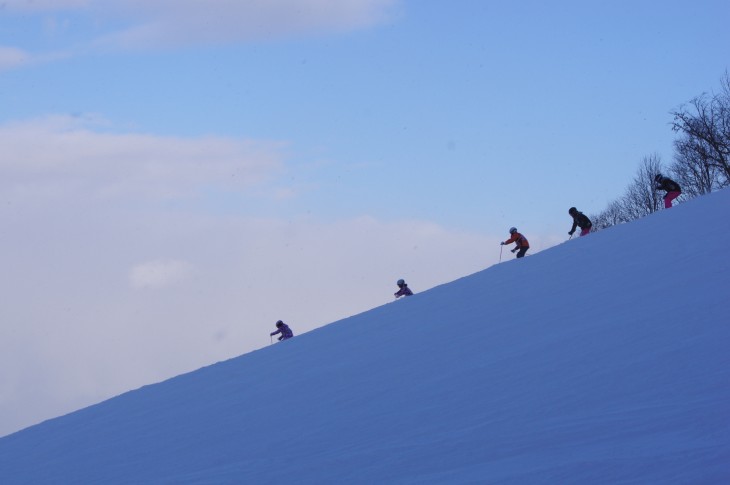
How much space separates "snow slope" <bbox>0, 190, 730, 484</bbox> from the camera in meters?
5.30

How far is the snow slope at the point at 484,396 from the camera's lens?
530 centimetres

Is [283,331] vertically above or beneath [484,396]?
above

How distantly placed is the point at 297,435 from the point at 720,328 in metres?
3.38

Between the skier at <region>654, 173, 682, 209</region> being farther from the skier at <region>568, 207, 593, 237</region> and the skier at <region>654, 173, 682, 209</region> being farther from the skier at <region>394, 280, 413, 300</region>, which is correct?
the skier at <region>394, 280, 413, 300</region>

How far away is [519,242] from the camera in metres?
17.2

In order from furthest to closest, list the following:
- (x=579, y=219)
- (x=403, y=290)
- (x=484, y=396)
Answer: (x=403, y=290) < (x=579, y=219) < (x=484, y=396)

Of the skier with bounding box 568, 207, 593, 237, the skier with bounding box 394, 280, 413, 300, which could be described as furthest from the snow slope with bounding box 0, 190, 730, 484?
the skier with bounding box 394, 280, 413, 300

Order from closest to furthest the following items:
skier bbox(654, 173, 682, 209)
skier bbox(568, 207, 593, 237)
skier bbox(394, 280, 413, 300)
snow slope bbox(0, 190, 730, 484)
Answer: snow slope bbox(0, 190, 730, 484), skier bbox(654, 173, 682, 209), skier bbox(568, 207, 593, 237), skier bbox(394, 280, 413, 300)

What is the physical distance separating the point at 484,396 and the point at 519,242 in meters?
10.5

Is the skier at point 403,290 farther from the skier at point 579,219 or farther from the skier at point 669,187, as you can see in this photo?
the skier at point 669,187

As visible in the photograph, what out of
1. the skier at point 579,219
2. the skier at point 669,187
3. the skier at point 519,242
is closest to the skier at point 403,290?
the skier at point 519,242

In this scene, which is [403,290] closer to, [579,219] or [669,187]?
[579,219]

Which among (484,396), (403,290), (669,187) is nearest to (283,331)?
(403,290)

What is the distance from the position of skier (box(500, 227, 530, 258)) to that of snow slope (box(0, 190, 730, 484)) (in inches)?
129
